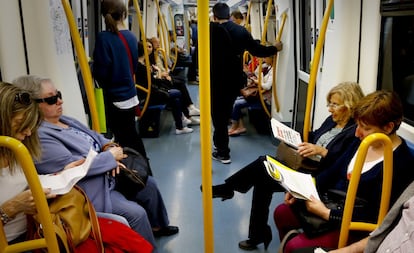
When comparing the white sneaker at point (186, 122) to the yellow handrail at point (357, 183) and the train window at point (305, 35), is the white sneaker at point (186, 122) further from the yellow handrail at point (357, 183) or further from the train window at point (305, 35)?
the yellow handrail at point (357, 183)

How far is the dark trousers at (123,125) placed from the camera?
3.22 metres

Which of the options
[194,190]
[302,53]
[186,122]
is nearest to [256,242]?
[194,190]

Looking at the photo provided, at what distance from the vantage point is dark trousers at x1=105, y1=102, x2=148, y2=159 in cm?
322

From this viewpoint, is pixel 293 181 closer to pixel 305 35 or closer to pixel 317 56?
pixel 317 56

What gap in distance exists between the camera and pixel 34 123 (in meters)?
1.57

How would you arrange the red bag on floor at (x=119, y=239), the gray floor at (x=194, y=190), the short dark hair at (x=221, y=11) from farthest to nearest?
1. the short dark hair at (x=221, y=11)
2. the gray floor at (x=194, y=190)
3. the red bag on floor at (x=119, y=239)

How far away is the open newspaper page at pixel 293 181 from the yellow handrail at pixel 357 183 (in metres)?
0.27

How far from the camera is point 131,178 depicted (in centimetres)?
216

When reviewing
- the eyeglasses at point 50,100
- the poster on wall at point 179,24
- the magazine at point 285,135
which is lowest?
the magazine at point 285,135

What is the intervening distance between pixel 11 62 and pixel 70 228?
3.40ft

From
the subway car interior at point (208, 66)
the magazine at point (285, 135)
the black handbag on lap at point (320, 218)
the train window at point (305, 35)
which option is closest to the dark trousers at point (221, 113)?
the subway car interior at point (208, 66)

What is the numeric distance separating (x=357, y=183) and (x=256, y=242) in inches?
48.0

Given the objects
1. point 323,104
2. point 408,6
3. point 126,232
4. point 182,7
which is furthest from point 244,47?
point 182,7

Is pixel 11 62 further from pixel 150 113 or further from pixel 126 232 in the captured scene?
pixel 150 113
